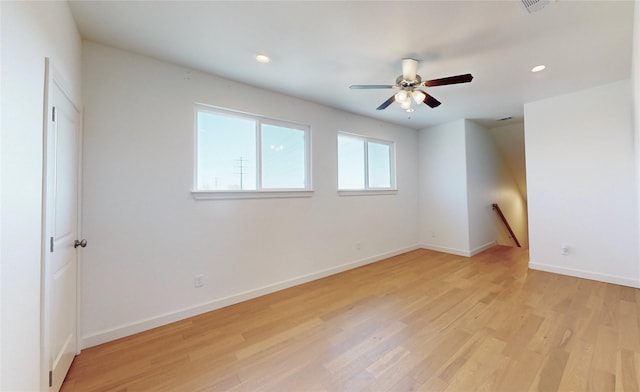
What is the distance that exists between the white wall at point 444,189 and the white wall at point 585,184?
3.22ft

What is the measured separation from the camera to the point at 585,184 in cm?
332

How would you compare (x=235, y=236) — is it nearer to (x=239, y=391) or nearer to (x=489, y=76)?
(x=239, y=391)

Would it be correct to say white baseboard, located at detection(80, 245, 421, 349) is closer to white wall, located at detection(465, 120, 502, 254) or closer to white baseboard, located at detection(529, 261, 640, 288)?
white wall, located at detection(465, 120, 502, 254)

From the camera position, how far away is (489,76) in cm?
282

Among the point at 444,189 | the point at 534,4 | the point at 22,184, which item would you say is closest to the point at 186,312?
the point at 22,184

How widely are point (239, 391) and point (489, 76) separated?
3.88m

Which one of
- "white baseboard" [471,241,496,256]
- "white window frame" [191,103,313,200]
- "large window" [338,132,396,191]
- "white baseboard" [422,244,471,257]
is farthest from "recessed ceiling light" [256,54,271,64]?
"white baseboard" [471,241,496,256]

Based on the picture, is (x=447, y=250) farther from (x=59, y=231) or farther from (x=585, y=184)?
(x=59, y=231)

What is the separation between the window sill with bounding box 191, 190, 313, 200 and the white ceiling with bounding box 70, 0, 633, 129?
1.32 metres

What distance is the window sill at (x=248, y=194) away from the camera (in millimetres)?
2562

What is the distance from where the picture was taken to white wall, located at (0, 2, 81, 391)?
3.13 ft

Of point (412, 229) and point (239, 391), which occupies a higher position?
point (412, 229)

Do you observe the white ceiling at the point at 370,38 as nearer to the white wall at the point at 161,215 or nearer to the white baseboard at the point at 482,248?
the white wall at the point at 161,215

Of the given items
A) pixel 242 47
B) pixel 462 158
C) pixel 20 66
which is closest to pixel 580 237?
pixel 462 158
